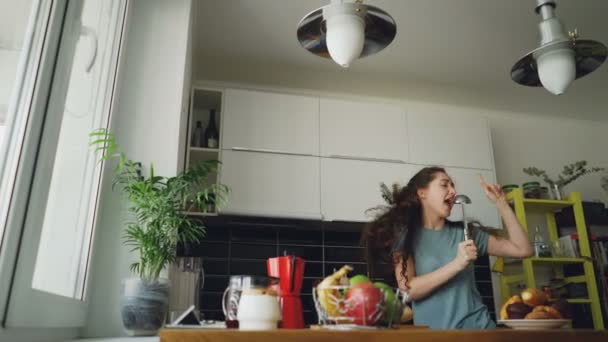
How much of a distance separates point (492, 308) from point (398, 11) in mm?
2201

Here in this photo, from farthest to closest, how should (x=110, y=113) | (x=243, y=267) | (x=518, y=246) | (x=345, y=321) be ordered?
(x=243, y=267) < (x=518, y=246) < (x=110, y=113) < (x=345, y=321)

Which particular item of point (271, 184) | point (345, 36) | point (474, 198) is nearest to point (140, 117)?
point (345, 36)

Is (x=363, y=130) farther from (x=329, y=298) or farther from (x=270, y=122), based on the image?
(x=329, y=298)

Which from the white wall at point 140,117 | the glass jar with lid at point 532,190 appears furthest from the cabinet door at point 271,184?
the glass jar with lid at point 532,190

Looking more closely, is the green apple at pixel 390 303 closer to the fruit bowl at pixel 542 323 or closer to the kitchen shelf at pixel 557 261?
the fruit bowl at pixel 542 323

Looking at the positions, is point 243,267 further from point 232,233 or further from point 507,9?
point 507,9

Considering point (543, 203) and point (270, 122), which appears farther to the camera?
point (543, 203)

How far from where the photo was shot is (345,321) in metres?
0.78

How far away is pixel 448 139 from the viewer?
136 inches

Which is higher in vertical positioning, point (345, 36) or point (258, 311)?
point (345, 36)

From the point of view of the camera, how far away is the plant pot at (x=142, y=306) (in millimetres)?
1502

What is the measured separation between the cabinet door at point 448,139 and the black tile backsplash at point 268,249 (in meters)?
0.74

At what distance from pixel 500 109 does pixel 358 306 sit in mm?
3798

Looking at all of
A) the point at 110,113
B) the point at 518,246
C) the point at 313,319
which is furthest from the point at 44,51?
the point at 313,319
